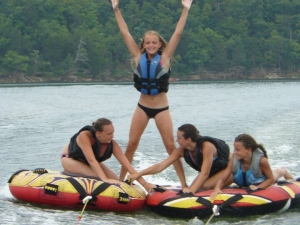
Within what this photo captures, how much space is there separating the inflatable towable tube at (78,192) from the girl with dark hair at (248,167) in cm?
97

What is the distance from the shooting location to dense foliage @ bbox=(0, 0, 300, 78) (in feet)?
251

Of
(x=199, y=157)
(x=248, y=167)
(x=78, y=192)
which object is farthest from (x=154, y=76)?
(x=78, y=192)

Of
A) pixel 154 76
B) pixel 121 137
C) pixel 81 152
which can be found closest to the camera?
pixel 81 152

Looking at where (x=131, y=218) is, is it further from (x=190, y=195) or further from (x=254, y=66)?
(x=254, y=66)

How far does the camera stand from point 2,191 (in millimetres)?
9578

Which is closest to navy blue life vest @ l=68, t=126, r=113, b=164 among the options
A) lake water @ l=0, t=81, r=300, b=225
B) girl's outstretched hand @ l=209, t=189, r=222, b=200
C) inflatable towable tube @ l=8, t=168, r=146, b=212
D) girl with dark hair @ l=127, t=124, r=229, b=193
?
inflatable towable tube @ l=8, t=168, r=146, b=212

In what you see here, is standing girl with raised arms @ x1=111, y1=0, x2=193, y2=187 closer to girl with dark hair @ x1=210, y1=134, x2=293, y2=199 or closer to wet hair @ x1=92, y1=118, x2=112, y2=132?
wet hair @ x1=92, y1=118, x2=112, y2=132

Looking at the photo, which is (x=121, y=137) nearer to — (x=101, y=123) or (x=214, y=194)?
(x=101, y=123)

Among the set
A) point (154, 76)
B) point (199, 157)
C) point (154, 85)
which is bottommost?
point (199, 157)

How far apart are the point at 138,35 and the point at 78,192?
7731 cm

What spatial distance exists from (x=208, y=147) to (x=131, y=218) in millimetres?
1206

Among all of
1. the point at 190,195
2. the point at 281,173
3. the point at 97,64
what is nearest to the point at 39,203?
the point at 190,195

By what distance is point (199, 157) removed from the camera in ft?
27.4

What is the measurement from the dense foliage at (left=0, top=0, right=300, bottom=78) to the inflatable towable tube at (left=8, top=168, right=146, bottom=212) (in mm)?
64249
